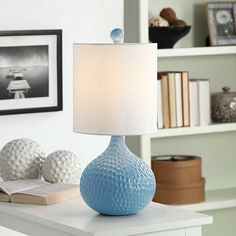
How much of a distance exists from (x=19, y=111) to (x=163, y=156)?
1018mm

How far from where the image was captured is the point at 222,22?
4.58 m

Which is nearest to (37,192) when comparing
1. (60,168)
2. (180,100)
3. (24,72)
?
(60,168)

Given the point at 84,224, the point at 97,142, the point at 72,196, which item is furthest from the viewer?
the point at 97,142

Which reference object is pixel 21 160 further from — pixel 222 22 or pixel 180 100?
pixel 222 22

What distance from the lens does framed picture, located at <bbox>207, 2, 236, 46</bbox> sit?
455 cm

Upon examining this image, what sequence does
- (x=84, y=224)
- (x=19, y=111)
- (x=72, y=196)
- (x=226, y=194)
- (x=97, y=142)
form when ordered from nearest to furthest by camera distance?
(x=84, y=224)
(x=72, y=196)
(x=19, y=111)
(x=97, y=142)
(x=226, y=194)

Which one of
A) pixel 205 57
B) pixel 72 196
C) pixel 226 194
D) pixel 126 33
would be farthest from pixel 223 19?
pixel 72 196

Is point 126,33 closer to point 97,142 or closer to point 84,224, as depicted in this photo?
point 97,142

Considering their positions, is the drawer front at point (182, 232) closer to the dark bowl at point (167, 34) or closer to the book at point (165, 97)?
the book at point (165, 97)

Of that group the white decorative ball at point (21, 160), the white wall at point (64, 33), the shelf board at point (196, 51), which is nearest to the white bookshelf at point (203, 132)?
the shelf board at point (196, 51)

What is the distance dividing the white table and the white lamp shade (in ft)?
0.90

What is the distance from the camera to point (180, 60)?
4680mm

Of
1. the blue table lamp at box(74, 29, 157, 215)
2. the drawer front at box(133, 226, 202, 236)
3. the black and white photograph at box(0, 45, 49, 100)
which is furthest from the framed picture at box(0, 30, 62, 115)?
the drawer front at box(133, 226, 202, 236)

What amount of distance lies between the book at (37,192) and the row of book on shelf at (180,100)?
1.37 metres
